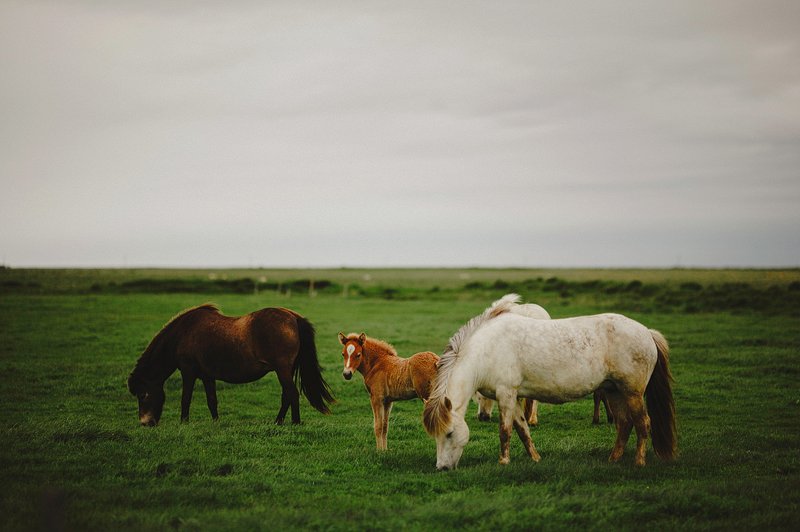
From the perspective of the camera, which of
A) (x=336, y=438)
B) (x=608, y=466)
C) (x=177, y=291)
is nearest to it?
(x=608, y=466)

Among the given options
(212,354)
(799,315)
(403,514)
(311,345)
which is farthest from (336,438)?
(799,315)

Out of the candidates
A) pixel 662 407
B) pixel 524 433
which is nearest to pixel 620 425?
pixel 662 407

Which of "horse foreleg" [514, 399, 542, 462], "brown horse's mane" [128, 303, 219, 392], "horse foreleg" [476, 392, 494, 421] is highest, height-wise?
"brown horse's mane" [128, 303, 219, 392]

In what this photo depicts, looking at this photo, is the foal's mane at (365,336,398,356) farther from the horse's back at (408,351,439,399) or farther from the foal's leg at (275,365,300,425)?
the foal's leg at (275,365,300,425)

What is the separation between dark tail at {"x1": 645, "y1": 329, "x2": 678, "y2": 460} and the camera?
25.9 ft

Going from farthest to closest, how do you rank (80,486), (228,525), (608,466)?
1. (608,466)
2. (80,486)
3. (228,525)

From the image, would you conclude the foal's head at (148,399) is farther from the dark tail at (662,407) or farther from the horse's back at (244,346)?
the dark tail at (662,407)

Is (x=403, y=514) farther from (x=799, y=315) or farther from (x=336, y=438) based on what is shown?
(x=799, y=315)

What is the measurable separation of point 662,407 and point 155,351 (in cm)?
896

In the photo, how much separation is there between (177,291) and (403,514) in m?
46.8

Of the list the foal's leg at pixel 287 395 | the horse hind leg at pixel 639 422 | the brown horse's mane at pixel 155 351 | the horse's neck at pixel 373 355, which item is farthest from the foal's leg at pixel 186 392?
the horse hind leg at pixel 639 422

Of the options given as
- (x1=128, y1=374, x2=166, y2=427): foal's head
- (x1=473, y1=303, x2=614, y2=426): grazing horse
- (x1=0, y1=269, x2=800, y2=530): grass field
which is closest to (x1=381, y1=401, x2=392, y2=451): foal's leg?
(x1=0, y1=269, x2=800, y2=530): grass field

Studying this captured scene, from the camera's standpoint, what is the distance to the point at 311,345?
35.0ft

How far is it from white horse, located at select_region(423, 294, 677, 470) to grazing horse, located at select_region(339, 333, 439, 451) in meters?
0.89
